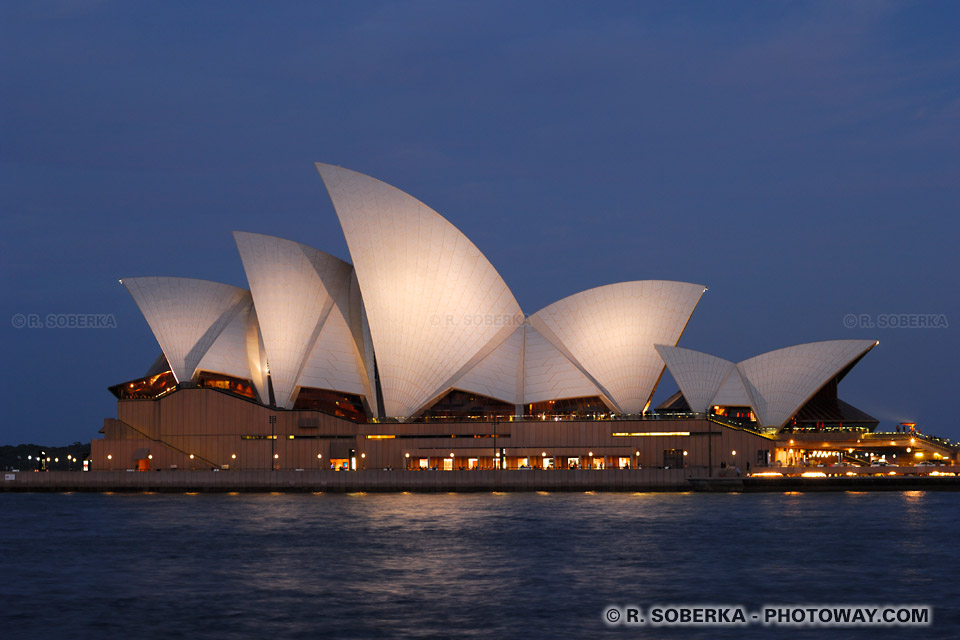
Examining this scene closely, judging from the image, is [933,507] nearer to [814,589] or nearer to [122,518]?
[814,589]

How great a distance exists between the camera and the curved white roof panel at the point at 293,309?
70000 millimetres

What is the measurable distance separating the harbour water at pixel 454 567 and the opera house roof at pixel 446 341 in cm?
1850

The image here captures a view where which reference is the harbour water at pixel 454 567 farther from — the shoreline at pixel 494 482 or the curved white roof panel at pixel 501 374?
the curved white roof panel at pixel 501 374

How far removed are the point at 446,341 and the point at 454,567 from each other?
37821mm

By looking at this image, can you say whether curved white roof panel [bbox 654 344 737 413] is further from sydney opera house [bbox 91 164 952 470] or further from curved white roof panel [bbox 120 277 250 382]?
curved white roof panel [bbox 120 277 250 382]

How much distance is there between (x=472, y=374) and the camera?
71.8 meters

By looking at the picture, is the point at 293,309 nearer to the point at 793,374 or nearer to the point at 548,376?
the point at 548,376

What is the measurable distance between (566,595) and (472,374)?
1707 inches

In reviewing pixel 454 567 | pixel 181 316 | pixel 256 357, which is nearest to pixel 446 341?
pixel 256 357

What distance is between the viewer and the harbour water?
25.5 m

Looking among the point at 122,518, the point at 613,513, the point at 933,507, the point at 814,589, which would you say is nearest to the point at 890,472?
the point at 933,507

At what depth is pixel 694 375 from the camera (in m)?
71.4

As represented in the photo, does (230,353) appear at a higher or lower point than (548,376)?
higher

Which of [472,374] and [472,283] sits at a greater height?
[472,283]
